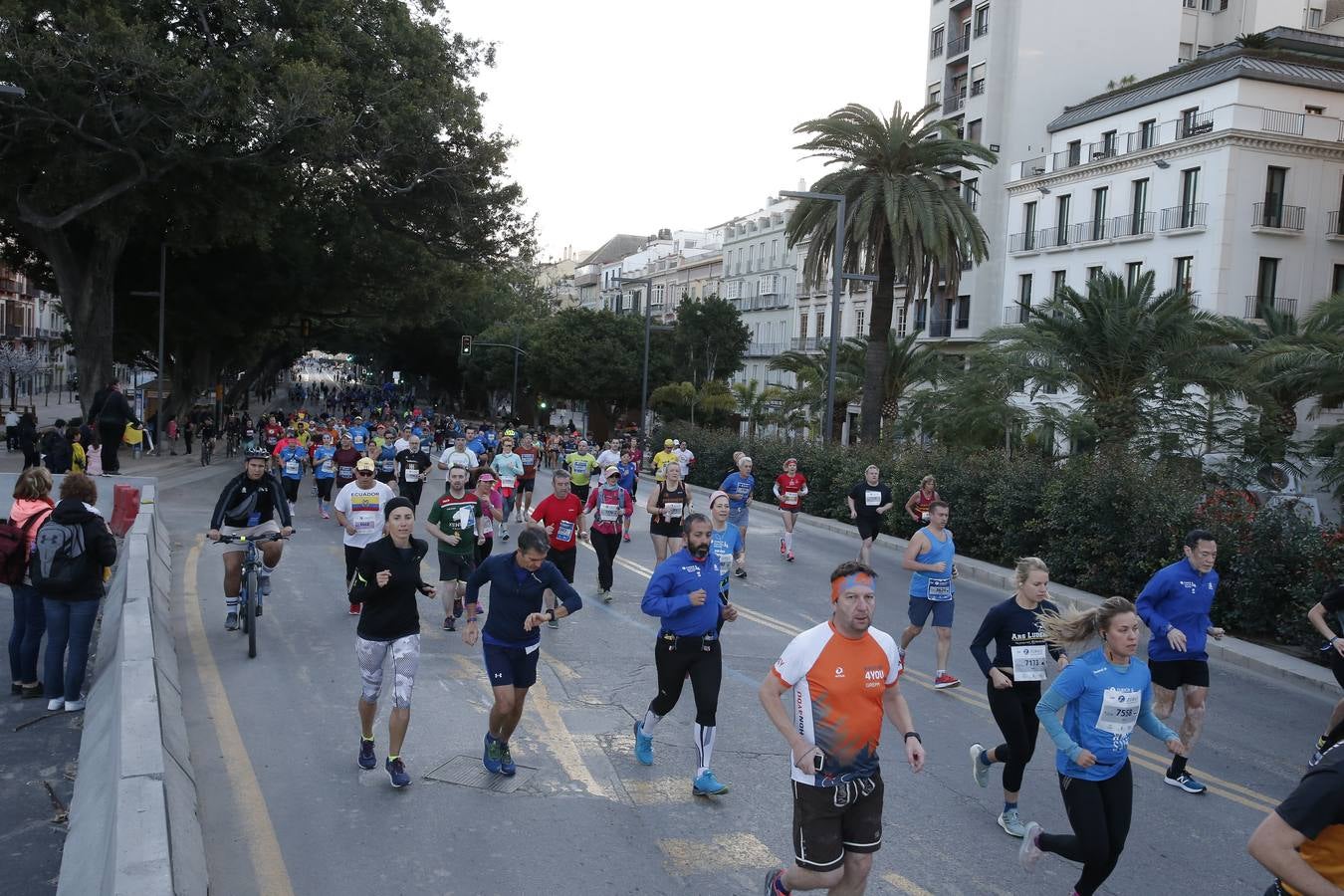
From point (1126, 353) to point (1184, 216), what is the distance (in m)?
21.0

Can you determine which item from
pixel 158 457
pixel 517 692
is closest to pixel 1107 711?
pixel 517 692

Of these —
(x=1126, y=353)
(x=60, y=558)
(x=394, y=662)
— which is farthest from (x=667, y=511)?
(x=1126, y=353)

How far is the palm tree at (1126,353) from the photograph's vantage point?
2195 cm

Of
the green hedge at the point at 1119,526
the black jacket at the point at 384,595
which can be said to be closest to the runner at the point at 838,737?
the black jacket at the point at 384,595

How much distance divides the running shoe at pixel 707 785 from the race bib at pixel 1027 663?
1975mm

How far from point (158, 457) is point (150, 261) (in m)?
7.66

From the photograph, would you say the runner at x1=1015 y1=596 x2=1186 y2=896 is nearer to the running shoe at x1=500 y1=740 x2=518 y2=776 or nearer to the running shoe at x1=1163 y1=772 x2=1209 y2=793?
the running shoe at x1=1163 y1=772 x2=1209 y2=793

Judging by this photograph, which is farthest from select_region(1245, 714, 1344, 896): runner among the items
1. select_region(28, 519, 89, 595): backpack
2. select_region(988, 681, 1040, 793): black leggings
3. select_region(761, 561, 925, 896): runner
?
select_region(28, 519, 89, 595): backpack

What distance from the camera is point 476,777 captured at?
7309 mm

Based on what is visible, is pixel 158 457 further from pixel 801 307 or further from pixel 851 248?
pixel 801 307

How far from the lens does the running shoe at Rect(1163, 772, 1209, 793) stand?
7754 millimetres

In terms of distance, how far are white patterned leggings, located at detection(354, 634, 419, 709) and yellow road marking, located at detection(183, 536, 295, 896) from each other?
2.94 ft

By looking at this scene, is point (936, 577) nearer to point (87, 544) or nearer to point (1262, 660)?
point (1262, 660)

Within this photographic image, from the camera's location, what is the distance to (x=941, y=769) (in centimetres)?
801
